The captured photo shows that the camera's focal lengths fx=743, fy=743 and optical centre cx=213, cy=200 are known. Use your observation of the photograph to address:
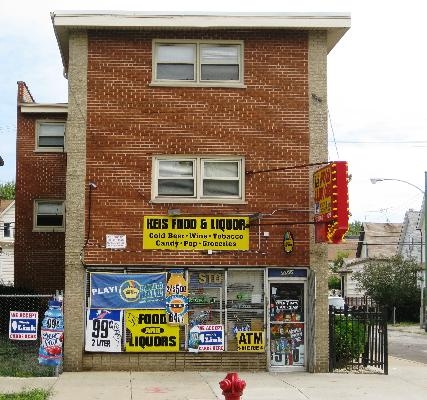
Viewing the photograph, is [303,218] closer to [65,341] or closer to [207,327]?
[207,327]

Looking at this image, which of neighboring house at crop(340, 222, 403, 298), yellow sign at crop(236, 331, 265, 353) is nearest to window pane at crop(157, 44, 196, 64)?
yellow sign at crop(236, 331, 265, 353)

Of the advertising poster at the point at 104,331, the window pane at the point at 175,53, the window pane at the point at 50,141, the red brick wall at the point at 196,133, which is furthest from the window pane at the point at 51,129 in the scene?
the advertising poster at the point at 104,331

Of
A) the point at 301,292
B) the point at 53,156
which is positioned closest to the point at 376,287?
the point at 53,156

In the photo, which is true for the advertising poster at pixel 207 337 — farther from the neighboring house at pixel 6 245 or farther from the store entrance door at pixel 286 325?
the neighboring house at pixel 6 245

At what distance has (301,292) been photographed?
53.5 ft

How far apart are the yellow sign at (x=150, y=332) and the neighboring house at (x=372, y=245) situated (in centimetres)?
5008

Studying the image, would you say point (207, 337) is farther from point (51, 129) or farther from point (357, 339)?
point (51, 129)

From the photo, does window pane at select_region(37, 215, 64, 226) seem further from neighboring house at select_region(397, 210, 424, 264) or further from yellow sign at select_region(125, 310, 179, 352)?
neighboring house at select_region(397, 210, 424, 264)

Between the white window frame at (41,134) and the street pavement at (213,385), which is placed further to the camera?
the white window frame at (41,134)

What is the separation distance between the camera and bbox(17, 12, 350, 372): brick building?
15773mm

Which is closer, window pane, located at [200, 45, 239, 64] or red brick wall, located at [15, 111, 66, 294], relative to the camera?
window pane, located at [200, 45, 239, 64]

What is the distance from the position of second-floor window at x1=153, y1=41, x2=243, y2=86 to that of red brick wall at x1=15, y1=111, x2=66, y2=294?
1085 centimetres

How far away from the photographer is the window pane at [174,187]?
16.2 meters

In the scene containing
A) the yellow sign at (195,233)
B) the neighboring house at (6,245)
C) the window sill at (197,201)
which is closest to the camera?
the yellow sign at (195,233)
